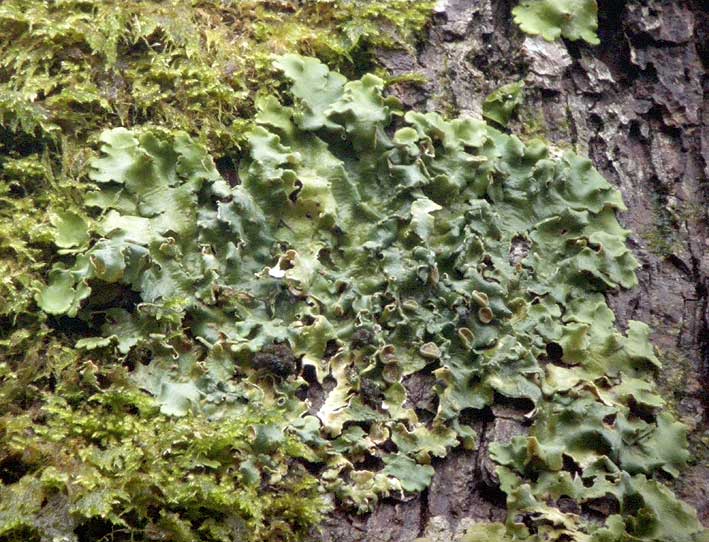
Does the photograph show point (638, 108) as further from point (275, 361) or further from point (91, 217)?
point (91, 217)

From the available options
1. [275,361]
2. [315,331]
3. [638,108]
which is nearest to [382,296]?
[315,331]

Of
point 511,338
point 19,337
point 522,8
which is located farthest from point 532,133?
point 19,337

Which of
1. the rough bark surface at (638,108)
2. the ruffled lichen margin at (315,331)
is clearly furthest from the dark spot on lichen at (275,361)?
the rough bark surface at (638,108)

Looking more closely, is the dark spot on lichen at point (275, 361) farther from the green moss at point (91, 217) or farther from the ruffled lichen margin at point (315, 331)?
the green moss at point (91, 217)

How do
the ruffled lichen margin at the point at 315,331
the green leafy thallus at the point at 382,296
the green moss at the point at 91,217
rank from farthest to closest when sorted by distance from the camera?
the green leafy thallus at the point at 382,296, the ruffled lichen margin at the point at 315,331, the green moss at the point at 91,217

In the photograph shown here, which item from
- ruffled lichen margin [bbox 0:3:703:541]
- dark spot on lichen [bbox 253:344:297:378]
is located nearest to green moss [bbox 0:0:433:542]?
ruffled lichen margin [bbox 0:3:703:541]

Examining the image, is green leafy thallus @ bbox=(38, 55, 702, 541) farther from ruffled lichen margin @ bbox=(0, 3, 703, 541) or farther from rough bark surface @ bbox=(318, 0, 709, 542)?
rough bark surface @ bbox=(318, 0, 709, 542)

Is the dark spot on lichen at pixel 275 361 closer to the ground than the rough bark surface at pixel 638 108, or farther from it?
closer to the ground
